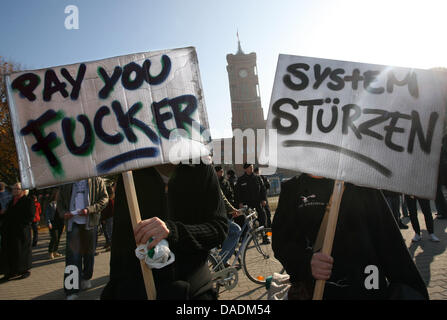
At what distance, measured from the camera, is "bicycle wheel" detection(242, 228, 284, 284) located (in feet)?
17.1

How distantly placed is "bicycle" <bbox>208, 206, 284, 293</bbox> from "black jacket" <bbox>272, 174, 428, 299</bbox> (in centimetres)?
290

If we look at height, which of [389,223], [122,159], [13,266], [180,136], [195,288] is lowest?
[13,266]

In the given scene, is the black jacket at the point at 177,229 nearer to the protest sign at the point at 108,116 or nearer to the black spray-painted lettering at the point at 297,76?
the protest sign at the point at 108,116

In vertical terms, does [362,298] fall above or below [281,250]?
below

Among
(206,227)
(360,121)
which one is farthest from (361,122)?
(206,227)

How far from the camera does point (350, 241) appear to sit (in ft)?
5.62

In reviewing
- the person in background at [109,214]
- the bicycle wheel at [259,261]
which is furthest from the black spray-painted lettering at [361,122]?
the person in background at [109,214]

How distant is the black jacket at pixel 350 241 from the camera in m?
1.66

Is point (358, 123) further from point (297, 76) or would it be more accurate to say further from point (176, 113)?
point (176, 113)

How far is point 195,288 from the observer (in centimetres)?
158

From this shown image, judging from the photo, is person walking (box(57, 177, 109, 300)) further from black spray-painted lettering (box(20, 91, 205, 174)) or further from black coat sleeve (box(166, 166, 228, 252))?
black coat sleeve (box(166, 166, 228, 252))
